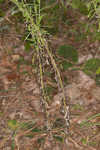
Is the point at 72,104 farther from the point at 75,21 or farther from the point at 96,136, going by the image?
the point at 75,21

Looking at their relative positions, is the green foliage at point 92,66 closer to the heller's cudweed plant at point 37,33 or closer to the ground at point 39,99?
the ground at point 39,99

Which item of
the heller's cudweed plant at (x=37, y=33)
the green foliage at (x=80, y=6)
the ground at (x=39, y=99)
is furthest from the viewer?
the green foliage at (x=80, y=6)

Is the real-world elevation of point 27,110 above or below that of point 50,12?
below

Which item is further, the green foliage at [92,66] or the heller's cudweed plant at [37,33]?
the green foliage at [92,66]

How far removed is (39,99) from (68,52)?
472mm

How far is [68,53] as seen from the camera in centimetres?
164

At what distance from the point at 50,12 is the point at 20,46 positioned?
1.25 ft

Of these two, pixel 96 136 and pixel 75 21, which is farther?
pixel 75 21

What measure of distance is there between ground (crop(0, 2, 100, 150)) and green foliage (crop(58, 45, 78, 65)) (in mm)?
41

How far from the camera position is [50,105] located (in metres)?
1.42

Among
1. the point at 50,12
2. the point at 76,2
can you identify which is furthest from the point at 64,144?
the point at 76,2

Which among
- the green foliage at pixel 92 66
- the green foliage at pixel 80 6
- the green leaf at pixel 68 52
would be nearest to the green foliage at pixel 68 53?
the green leaf at pixel 68 52

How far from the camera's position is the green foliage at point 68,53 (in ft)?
5.34

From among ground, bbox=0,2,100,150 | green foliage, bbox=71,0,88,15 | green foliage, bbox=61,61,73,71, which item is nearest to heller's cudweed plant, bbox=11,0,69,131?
ground, bbox=0,2,100,150
